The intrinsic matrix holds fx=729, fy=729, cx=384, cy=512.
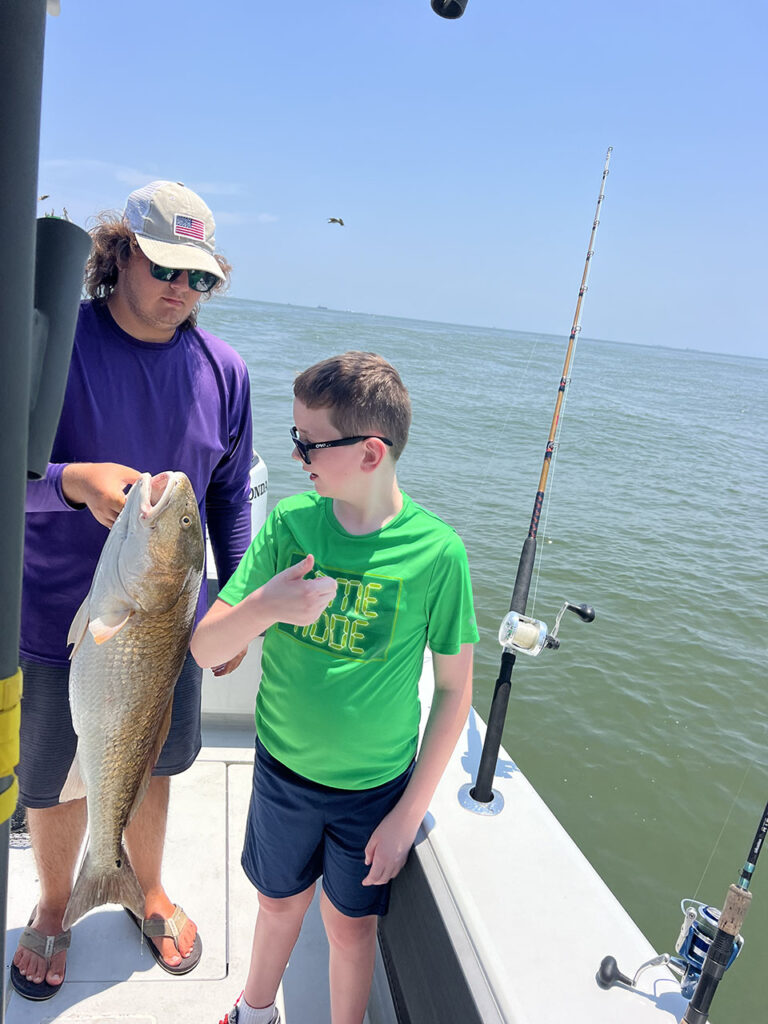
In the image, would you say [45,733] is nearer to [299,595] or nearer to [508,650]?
[299,595]

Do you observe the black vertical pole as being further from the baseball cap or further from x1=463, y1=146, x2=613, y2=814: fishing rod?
x1=463, y1=146, x2=613, y2=814: fishing rod

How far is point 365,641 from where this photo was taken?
170 centimetres

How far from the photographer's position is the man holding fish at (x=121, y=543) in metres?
1.64

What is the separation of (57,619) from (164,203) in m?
1.12

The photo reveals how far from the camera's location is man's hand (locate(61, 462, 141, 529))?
1621 mm

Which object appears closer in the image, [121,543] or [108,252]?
→ [121,543]

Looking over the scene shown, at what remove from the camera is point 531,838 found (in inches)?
81.4

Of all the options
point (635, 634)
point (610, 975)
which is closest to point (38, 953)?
point (610, 975)

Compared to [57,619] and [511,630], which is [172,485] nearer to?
[57,619]

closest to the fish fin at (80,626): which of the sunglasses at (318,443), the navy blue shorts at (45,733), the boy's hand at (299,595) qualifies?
the navy blue shorts at (45,733)

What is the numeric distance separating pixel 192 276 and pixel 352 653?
1.05m

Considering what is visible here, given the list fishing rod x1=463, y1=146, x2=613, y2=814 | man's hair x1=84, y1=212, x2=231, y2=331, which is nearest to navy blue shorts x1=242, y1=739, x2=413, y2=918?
fishing rod x1=463, y1=146, x2=613, y2=814

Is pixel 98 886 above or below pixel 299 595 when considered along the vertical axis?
below

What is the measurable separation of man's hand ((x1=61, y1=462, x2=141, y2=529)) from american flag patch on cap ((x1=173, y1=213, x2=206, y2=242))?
2.19 feet
